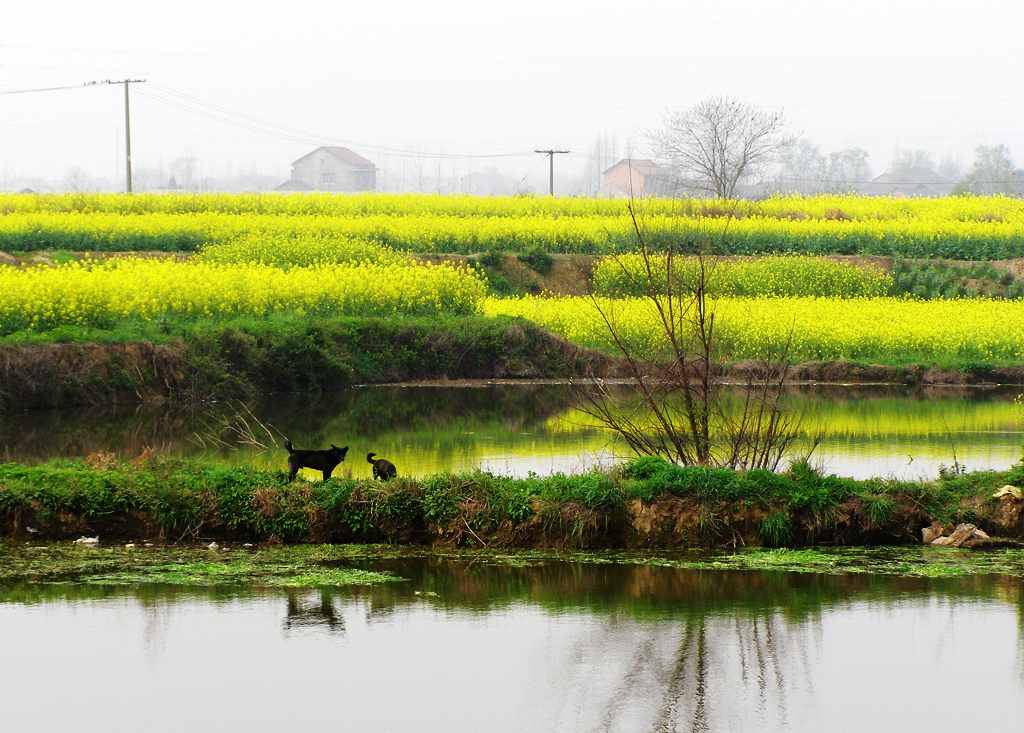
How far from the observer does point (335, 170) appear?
11875 cm

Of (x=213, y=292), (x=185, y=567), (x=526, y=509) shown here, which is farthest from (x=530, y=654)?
(x=213, y=292)

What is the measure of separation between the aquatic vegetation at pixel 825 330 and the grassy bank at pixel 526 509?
43.4 ft

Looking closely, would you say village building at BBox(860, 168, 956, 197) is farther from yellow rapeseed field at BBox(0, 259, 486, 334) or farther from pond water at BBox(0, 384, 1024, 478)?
pond water at BBox(0, 384, 1024, 478)

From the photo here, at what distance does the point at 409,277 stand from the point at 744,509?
18336 millimetres

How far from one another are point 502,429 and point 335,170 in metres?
101

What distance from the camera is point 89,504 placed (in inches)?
495

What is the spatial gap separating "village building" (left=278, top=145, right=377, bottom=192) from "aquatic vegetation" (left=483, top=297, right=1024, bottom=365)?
88.0 metres

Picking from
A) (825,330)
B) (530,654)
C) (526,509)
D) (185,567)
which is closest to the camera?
(530,654)

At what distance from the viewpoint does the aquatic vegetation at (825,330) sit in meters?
27.2

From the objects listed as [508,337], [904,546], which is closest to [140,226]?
[508,337]

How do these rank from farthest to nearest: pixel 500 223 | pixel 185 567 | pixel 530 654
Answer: pixel 500 223, pixel 185 567, pixel 530 654

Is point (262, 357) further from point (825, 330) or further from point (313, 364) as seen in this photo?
point (825, 330)

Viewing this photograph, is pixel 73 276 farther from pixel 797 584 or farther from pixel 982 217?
pixel 982 217

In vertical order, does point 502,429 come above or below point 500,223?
below
